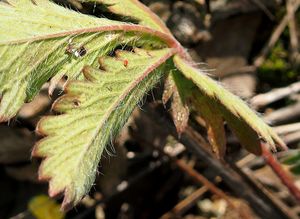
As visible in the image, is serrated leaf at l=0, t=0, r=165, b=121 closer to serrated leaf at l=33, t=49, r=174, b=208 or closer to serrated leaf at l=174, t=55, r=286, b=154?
serrated leaf at l=33, t=49, r=174, b=208

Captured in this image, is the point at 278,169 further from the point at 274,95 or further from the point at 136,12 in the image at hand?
the point at 136,12

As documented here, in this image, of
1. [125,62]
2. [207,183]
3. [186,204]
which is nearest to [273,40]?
[207,183]

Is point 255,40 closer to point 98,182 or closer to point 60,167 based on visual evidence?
point 98,182

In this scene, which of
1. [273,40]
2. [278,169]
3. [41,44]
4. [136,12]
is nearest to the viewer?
[41,44]

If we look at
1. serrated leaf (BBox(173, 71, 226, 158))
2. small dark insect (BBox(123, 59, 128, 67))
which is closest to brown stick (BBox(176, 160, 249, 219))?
serrated leaf (BBox(173, 71, 226, 158))

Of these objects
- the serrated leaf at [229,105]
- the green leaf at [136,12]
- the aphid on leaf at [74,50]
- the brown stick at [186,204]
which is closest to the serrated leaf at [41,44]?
the aphid on leaf at [74,50]

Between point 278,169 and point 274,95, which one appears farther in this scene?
point 274,95

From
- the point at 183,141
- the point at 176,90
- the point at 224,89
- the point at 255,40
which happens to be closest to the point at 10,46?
the point at 176,90
